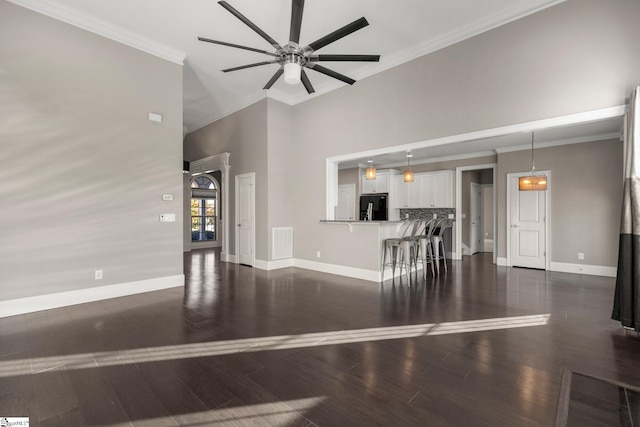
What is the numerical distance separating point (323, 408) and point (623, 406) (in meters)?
1.82

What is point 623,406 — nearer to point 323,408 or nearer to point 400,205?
point 323,408

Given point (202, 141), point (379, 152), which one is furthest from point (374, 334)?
point (202, 141)

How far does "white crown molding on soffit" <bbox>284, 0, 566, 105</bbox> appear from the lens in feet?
11.6

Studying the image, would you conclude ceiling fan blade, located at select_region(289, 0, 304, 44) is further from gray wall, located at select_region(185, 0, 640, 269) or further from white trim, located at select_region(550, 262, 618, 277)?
white trim, located at select_region(550, 262, 618, 277)

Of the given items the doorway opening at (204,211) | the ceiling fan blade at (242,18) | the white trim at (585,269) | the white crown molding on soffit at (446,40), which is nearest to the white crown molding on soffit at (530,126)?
the white crown molding on soffit at (446,40)

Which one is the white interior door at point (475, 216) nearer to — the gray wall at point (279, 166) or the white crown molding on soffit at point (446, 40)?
the white crown molding on soffit at point (446, 40)

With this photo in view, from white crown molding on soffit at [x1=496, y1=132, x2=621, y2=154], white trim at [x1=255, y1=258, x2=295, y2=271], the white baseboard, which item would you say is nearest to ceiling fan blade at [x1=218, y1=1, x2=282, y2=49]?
white trim at [x1=255, y1=258, x2=295, y2=271]

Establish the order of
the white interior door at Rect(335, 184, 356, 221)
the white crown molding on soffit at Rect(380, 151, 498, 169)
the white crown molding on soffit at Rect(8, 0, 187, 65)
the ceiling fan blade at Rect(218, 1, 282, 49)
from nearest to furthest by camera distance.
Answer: the ceiling fan blade at Rect(218, 1, 282, 49)
the white crown molding on soffit at Rect(8, 0, 187, 65)
the white crown molding on soffit at Rect(380, 151, 498, 169)
the white interior door at Rect(335, 184, 356, 221)

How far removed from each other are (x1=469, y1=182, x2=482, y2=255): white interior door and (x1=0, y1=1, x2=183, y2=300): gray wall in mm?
7331

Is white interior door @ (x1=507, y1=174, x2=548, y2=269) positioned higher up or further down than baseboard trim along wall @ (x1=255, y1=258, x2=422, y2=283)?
higher up

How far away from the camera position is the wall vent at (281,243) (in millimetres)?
5977

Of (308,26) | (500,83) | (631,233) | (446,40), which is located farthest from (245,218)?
(631,233)

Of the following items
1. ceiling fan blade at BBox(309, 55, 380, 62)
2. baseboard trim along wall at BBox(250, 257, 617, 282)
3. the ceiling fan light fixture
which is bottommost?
baseboard trim along wall at BBox(250, 257, 617, 282)

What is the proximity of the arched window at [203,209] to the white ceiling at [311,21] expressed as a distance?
224 inches
